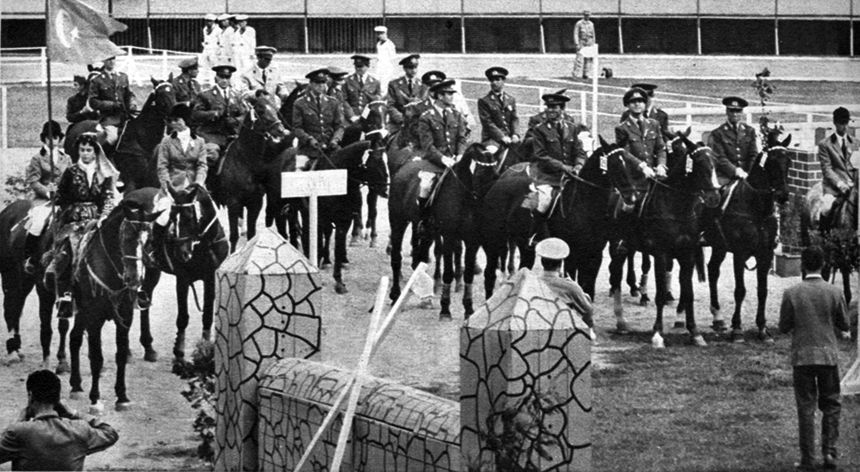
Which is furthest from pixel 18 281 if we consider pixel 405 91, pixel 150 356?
pixel 405 91

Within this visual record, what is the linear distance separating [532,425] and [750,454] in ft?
24.0

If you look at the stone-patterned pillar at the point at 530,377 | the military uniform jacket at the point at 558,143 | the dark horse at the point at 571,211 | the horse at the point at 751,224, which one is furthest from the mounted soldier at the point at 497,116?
the stone-patterned pillar at the point at 530,377

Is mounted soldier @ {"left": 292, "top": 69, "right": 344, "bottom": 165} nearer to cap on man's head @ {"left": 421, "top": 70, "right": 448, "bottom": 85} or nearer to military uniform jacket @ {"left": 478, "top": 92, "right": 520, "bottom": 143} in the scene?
cap on man's head @ {"left": 421, "top": 70, "right": 448, "bottom": 85}

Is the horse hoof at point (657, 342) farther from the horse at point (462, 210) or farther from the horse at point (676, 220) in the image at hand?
the horse at point (462, 210)

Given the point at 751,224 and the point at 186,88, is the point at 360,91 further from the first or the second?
the point at 751,224

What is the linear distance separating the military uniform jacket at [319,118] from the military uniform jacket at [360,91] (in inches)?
49.3

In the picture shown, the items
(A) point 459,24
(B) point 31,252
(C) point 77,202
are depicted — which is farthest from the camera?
(A) point 459,24

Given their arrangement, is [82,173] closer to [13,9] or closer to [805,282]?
[805,282]

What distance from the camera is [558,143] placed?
828 inches

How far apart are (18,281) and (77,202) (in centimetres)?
199

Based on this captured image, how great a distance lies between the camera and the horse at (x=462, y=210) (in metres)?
20.6

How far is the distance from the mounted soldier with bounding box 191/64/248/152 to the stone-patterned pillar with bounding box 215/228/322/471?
1147cm

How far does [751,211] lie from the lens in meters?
20.4

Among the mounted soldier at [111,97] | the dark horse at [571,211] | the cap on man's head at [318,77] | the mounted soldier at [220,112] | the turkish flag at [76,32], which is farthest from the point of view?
the mounted soldier at [111,97]
